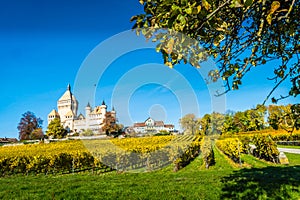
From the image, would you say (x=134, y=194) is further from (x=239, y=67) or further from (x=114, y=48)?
(x=239, y=67)

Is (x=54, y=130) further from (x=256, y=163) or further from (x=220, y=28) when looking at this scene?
(x=220, y=28)

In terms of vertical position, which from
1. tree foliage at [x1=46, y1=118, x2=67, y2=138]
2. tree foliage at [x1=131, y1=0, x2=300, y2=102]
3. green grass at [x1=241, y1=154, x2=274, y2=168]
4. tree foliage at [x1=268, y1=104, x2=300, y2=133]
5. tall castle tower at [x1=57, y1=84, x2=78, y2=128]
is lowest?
green grass at [x1=241, y1=154, x2=274, y2=168]

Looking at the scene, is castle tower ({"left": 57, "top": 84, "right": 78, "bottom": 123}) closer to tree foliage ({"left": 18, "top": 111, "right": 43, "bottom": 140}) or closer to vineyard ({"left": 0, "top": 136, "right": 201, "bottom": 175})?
tree foliage ({"left": 18, "top": 111, "right": 43, "bottom": 140})

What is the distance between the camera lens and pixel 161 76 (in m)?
5.45

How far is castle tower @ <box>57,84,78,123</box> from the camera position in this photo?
95938mm

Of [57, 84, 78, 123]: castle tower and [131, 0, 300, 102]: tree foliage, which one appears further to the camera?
[57, 84, 78, 123]: castle tower

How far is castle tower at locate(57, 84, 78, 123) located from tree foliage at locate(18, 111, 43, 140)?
1387 centimetres

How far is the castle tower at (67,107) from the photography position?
315 feet

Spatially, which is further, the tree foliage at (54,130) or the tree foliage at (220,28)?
the tree foliage at (54,130)

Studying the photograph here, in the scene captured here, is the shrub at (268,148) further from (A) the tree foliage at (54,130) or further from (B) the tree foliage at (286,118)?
(A) the tree foliage at (54,130)

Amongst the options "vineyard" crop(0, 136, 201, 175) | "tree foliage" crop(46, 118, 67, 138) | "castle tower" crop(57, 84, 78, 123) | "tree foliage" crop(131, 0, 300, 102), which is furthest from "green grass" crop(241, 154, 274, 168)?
"castle tower" crop(57, 84, 78, 123)

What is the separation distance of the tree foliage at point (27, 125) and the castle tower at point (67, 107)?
13.9m

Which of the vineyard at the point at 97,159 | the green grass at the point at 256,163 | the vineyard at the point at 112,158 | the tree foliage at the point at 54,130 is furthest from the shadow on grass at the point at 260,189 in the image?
the tree foliage at the point at 54,130

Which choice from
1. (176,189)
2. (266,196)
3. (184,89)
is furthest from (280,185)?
(184,89)
